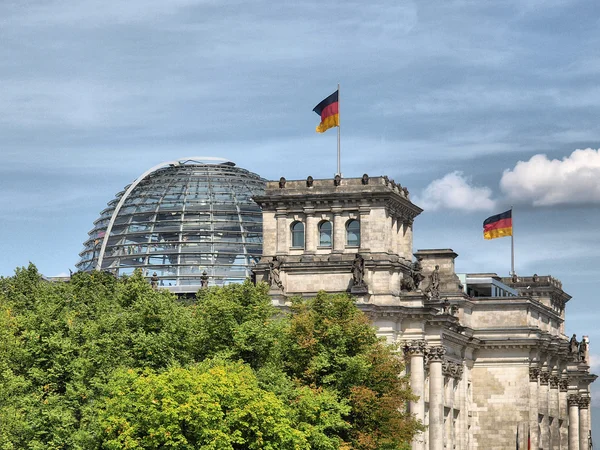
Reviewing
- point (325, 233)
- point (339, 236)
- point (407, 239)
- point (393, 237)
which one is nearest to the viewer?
point (339, 236)

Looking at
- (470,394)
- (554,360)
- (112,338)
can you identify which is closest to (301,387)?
(112,338)

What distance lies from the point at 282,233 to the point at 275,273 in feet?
18.8

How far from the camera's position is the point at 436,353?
15250 cm

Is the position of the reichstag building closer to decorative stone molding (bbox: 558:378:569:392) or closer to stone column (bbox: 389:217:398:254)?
stone column (bbox: 389:217:398:254)

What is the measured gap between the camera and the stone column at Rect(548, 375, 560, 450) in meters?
189

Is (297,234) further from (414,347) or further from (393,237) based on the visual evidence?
(414,347)

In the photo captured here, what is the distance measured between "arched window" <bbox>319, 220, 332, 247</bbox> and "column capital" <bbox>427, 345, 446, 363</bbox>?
1379 centimetres

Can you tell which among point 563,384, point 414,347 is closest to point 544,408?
point 563,384

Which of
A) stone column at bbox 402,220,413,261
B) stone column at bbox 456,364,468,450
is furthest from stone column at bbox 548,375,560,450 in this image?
stone column at bbox 402,220,413,261

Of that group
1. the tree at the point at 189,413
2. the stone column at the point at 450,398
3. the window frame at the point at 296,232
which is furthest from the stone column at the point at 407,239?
the tree at the point at 189,413

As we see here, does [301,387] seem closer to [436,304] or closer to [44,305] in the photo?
[44,305]

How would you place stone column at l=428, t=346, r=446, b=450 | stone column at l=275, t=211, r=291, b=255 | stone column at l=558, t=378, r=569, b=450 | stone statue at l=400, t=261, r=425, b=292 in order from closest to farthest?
stone statue at l=400, t=261, r=425, b=292 < stone column at l=275, t=211, r=291, b=255 < stone column at l=428, t=346, r=446, b=450 < stone column at l=558, t=378, r=569, b=450

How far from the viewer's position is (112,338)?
355 ft

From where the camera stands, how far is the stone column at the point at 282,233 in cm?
14975
